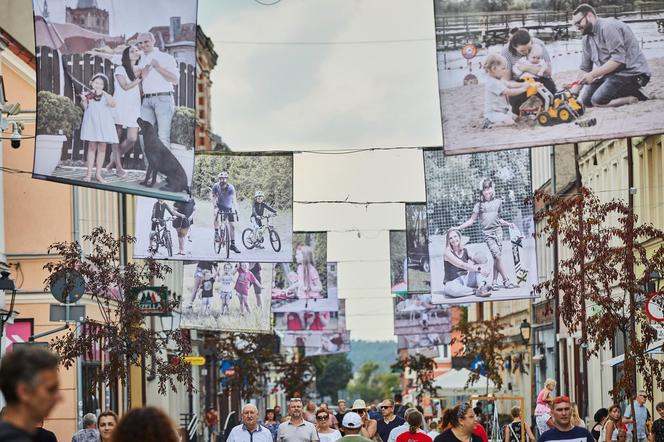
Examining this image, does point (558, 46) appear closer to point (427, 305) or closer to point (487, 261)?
point (487, 261)

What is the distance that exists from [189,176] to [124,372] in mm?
14953

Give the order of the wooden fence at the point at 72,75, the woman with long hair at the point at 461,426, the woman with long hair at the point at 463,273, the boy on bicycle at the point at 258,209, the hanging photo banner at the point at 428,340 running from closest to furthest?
the woman with long hair at the point at 461,426, the wooden fence at the point at 72,75, the woman with long hair at the point at 463,273, the boy on bicycle at the point at 258,209, the hanging photo banner at the point at 428,340

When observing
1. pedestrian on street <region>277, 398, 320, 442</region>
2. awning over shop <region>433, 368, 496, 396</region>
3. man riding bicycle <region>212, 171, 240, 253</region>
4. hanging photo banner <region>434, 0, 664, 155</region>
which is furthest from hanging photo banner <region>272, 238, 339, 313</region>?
hanging photo banner <region>434, 0, 664, 155</region>

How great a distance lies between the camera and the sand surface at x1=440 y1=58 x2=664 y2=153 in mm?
17453

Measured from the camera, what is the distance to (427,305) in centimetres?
5328

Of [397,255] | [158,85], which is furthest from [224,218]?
[397,255]

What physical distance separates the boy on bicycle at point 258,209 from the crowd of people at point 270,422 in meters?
5.58

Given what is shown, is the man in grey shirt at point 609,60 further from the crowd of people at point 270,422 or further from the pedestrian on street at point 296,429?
the pedestrian on street at point 296,429

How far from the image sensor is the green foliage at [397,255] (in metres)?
43.1

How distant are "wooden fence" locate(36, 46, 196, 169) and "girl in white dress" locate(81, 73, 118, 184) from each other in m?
0.07

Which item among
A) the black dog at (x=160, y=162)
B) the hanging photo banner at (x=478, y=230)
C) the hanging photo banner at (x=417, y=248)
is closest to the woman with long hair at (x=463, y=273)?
the hanging photo banner at (x=478, y=230)

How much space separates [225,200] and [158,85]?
13.1m

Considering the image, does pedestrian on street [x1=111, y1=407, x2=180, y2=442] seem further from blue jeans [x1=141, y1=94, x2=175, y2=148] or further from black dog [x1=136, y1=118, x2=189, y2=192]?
blue jeans [x1=141, y1=94, x2=175, y2=148]

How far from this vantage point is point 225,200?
2944cm
